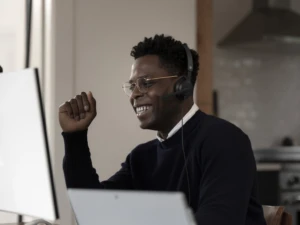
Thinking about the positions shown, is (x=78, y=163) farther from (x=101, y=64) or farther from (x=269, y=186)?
(x=269, y=186)

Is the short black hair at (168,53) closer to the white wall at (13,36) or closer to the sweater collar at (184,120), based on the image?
the sweater collar at (184,120)

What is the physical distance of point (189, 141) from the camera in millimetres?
1365

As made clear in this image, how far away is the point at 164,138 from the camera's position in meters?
1.46

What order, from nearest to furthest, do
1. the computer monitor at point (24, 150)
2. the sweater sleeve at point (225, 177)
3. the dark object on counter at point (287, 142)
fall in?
1. the computer monitor at point (24, 150)
2. the sweater sleeve at point (225, 177)
3. the dark object on counter at point (287, 142)

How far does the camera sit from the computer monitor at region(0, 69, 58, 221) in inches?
37.8

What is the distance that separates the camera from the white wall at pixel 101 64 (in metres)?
2.14

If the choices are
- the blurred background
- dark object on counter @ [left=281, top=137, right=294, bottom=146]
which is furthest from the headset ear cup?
dark object on counter @ [left=281, top=137, right=294, bottom=146]

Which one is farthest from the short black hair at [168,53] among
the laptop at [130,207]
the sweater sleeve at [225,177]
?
the laptop at [130,207]

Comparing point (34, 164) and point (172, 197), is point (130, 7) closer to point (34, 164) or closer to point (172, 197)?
point (34, 164)

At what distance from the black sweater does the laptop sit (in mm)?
274

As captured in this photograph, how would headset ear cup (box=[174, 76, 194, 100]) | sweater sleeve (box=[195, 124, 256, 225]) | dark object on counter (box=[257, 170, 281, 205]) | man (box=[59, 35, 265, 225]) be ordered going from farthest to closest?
dark object on counter (box=[257, 170, 281, 205]), headset ear cup (box=[174, 76, 194, 100]), man (box=[59, 35, 265, 225]), sweater sleeve (box=[195, 124, 256, 225])

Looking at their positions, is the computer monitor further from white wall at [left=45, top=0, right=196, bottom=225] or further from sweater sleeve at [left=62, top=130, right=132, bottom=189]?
white wall at [left=45, top=0, right=196, bottom=225]

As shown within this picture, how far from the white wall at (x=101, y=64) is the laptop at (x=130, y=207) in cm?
129

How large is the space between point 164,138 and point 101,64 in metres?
0.86
